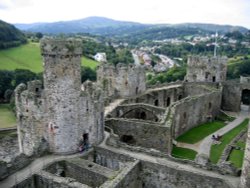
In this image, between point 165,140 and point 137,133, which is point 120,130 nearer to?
point 137,133

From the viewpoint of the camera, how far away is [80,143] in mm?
20734

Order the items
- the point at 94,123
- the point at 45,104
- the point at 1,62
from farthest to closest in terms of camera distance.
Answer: the point at 1,62 → the point at 94,123 → the point at 45,104

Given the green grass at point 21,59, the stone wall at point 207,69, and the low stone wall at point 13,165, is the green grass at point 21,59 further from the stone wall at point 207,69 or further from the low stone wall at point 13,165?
the low stone wall at point 13,165

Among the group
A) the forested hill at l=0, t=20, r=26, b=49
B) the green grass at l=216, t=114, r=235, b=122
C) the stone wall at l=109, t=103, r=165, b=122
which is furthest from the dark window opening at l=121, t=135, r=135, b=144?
the forested hill at l=0, t=20, r=26, b=49

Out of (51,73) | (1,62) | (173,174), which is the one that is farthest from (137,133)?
(1,62)

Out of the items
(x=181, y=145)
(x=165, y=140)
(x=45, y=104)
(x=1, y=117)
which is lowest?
(x=1, y=117)

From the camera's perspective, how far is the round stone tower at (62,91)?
62.1ft

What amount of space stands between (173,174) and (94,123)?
6.60m

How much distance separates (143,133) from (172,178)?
22.5 feet

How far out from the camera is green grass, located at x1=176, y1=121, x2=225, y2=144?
29.8 metres

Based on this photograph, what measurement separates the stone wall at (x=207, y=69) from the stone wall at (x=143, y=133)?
70.4ft

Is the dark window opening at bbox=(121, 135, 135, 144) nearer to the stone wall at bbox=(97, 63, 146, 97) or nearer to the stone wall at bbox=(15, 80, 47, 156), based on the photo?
the stone wall at bbox=(15, 80, 47, 156)

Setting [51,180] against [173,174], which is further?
[173,174]

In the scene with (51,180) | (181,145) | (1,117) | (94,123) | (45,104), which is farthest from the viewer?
(1,117)
